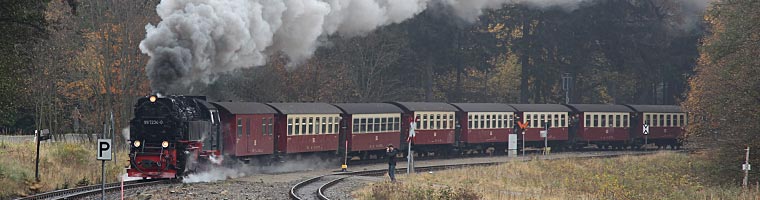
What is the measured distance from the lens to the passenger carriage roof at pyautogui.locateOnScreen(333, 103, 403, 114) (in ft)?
138

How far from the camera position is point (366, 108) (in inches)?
1711

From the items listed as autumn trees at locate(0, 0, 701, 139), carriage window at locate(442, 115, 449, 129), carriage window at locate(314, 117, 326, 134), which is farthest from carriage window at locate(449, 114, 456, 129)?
carriage window at locate(314, 117, 326, 134)

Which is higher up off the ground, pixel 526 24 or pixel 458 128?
pixel 526 24

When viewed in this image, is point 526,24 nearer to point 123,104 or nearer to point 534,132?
point 534,132

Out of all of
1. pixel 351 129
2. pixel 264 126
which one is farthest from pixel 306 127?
pixel 351 129

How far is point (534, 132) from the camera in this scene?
177 ft

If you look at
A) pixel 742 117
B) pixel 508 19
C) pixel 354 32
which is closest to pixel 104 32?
pixel 354 32

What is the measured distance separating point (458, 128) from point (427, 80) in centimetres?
2056

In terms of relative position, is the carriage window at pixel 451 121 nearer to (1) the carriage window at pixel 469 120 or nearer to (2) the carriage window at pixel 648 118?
(1) the carriage window at pixel 469 120

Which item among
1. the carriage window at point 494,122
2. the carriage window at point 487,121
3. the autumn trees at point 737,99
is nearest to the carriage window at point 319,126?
the carriage window at point 487,121

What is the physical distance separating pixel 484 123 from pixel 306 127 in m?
14.3

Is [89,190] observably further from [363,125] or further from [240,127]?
[363,125]

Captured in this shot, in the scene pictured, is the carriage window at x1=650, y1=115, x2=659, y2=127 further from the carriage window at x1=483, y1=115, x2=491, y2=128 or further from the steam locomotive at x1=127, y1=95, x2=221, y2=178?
the steam locomotive at x1=127, y1=95, x2=221, y2=178

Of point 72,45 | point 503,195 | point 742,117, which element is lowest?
point 503,195
